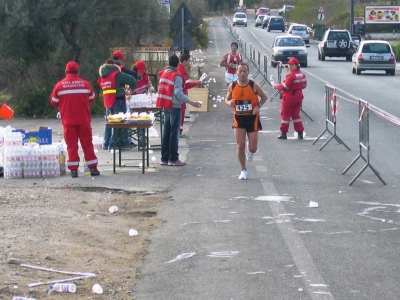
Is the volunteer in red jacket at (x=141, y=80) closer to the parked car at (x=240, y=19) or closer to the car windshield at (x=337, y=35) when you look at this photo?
the car windshield at (x=337, y=35)

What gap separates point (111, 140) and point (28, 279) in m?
8.56

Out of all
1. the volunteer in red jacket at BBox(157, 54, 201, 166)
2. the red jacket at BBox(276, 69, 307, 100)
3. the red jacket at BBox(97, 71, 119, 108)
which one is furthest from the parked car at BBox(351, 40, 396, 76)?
the volunteer in red jacket at BBox(157, 54, 201, 166)

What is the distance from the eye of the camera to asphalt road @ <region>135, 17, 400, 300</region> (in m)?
6.57

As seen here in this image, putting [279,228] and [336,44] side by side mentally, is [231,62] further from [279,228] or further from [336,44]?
[336,44]

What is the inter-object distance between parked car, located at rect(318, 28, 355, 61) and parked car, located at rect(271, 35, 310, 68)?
5.18m

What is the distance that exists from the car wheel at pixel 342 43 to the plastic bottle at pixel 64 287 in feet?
141

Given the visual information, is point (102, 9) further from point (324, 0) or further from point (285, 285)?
point (324, 0)

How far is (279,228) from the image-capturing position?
28.4 ft

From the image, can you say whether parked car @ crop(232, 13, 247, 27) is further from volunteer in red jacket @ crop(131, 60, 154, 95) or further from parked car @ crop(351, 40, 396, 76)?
volunteer in red jacket @ crop(131, 60, 154, 95)

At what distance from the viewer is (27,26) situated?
2083 centimetres

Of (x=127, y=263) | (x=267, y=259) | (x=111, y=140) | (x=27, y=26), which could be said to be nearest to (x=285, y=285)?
(x=267, y=259)

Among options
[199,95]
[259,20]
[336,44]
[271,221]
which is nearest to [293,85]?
[199,95]

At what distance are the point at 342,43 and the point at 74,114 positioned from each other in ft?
123

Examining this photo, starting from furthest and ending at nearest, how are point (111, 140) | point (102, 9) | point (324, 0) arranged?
1. point (324, 0)
2. point (102, 9)
3. point (111, 140)
